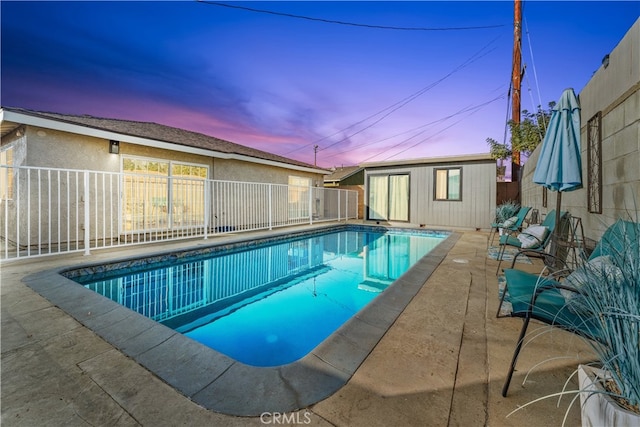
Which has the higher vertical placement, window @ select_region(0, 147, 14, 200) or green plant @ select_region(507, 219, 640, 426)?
window @ select_region(0, 147, 14, 200)

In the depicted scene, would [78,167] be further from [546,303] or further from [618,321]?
[618,321]

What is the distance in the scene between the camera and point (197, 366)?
176 centimetres

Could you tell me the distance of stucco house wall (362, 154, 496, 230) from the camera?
970 centimetres

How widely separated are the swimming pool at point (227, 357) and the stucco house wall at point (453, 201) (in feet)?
25.7

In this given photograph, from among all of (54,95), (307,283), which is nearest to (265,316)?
(307,283)

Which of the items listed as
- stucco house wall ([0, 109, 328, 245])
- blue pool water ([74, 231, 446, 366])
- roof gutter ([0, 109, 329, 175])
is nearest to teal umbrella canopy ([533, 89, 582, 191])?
blue pool water ([74, 231, 446, 366])

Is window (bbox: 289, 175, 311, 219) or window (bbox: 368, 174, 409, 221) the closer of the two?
window (bbox: 368, 174, 409, 221)

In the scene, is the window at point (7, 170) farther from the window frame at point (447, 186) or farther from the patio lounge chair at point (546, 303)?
the window frame at point (447, 186)

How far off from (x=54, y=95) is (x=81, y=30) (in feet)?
16.2

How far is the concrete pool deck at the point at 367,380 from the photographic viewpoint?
1.32m

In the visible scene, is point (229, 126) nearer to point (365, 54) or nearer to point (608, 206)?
point (365, 54)

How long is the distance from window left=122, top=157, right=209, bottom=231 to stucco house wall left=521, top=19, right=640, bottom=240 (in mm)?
7261
